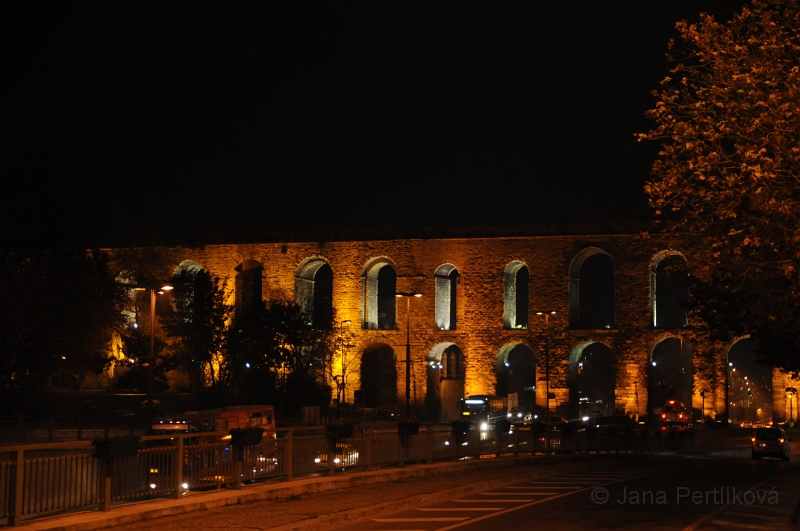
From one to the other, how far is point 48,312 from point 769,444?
26.3m

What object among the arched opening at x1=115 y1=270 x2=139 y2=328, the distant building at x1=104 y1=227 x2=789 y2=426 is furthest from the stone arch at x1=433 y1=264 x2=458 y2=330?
the arched opening at x1=115 y1=270 x2=139 y2=328

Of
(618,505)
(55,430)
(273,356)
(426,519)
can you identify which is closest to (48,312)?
(55,430)

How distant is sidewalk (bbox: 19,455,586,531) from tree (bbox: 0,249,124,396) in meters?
22.0

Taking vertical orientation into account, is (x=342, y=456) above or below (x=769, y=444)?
above

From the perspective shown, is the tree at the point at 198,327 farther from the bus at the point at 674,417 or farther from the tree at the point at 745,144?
the tree at the point at 745,144

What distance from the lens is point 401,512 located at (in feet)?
46.3

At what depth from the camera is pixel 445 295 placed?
194 feet

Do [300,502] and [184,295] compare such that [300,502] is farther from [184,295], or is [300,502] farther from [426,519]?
[184,295]

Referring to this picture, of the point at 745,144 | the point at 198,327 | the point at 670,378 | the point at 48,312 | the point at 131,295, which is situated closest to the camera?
the point at 745,144

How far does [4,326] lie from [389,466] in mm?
21845

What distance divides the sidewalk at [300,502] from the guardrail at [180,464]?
22 centimetres

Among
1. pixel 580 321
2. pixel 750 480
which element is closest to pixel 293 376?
pixel 580 321

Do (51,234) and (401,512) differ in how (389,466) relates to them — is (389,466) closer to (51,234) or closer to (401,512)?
(401,512)

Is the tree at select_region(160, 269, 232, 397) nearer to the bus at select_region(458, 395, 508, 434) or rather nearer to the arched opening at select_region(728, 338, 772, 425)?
the bus at select_region(458, 395, 508, 434)
